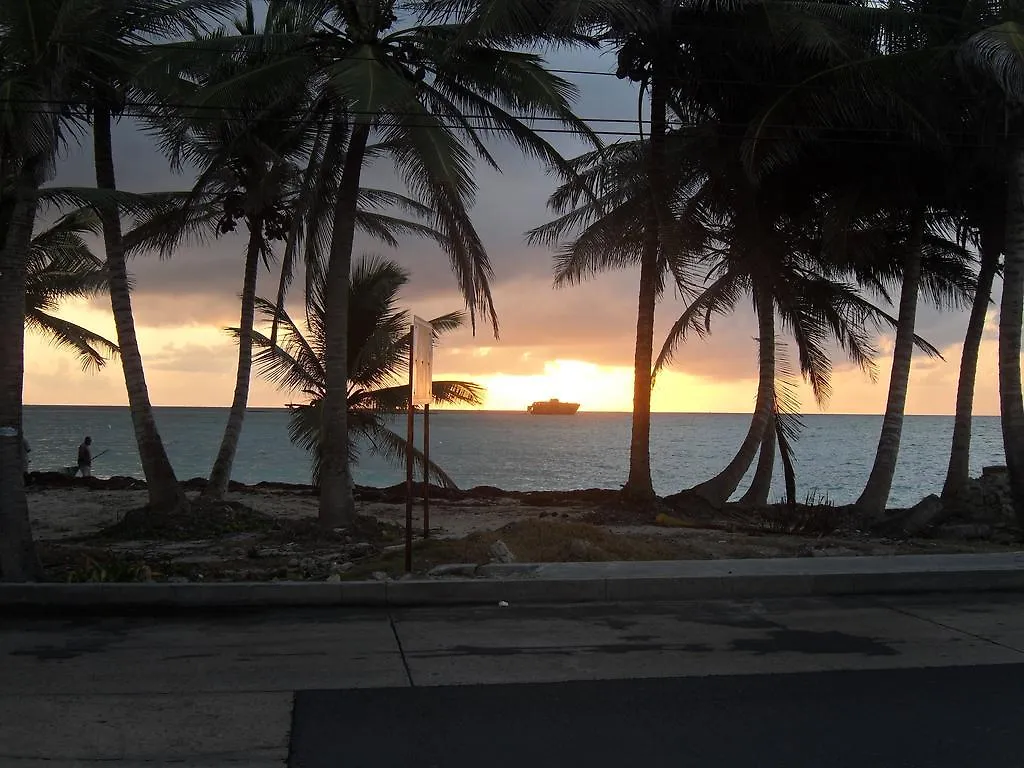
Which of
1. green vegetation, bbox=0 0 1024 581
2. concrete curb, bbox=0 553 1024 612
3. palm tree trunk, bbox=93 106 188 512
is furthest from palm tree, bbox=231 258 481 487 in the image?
concrete curb, bbox=0 553 1024 612

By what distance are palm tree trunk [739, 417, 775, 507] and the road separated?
12362mm

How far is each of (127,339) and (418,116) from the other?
598cm

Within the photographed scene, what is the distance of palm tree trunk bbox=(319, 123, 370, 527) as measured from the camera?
567 inches

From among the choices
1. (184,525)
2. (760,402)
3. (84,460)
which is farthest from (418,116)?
(84,460)

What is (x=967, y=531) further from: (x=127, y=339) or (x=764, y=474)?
(x=127, y=339)

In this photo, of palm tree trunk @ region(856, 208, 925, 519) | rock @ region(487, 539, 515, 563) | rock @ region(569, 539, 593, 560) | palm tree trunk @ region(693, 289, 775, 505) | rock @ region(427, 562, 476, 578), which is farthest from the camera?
palm tree trunk @ region(693, 289, 775, 505)

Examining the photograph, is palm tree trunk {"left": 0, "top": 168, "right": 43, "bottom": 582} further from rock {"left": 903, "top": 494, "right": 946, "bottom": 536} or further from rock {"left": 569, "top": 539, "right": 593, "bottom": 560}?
rock {"left": 903, "top": 494, "right": 946, "bottom": 536}

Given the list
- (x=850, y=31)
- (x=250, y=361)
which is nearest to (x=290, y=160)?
(x=250, y=361)

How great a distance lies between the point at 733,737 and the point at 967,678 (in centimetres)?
221

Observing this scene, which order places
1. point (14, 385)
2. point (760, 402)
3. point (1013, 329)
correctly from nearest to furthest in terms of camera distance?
point (14, 385) < point (1013, 329) < point (760, 402)

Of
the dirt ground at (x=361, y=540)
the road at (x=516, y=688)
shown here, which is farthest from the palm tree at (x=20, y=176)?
the road at (x=516, y=688)

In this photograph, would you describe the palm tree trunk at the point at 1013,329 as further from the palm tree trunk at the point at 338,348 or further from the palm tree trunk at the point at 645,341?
the palm tree trunk at the point at 338,348

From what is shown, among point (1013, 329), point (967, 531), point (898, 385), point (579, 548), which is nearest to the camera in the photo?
point (579, 548)

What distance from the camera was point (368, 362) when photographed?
21.2 m
